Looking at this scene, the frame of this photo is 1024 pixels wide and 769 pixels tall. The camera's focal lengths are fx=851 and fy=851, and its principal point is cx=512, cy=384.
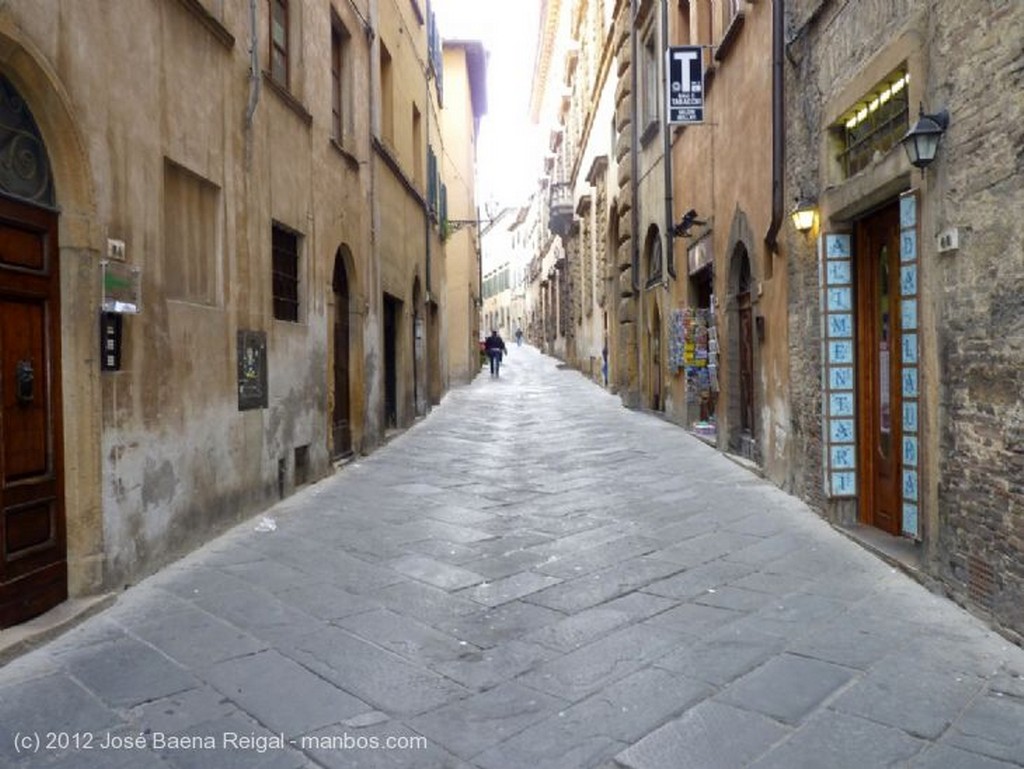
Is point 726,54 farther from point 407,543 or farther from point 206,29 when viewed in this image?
point 407,543

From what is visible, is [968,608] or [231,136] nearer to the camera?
[968,608]

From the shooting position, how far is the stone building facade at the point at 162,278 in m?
4.13

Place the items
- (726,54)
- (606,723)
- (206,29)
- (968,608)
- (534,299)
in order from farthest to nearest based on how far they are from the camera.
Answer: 1. (534,299)
2. (726,54)
3. (206,29)
4. (968,608)
5. (606,723)

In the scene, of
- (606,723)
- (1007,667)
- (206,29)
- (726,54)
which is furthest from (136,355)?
(726,54)

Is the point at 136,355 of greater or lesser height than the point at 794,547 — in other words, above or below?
above

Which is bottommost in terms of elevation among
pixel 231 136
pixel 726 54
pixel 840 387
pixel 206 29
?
pixel 840 387

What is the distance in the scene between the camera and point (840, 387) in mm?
6254

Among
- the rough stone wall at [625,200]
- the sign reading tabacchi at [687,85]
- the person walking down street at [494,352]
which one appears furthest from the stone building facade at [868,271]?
the person walking down street at [494,352]

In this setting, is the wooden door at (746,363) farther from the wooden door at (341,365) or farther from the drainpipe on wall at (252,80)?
the drainpipe on wall at (252,80)

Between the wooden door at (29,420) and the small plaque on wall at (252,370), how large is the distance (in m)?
2.44

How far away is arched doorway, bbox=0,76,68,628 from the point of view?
155 inches

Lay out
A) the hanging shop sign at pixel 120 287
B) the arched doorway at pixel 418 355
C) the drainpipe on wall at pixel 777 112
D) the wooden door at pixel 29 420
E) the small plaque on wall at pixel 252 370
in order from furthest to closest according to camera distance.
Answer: the arched doorway at pixel 418 355, the drainpipe on wall at pixel 777 112, the small plaque on wall at pixel 252 370, the hanging shop sign at pixel 120 287, the wooden door at pixel 29 420

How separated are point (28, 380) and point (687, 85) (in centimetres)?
848

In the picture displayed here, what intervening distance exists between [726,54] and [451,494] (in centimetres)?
572
